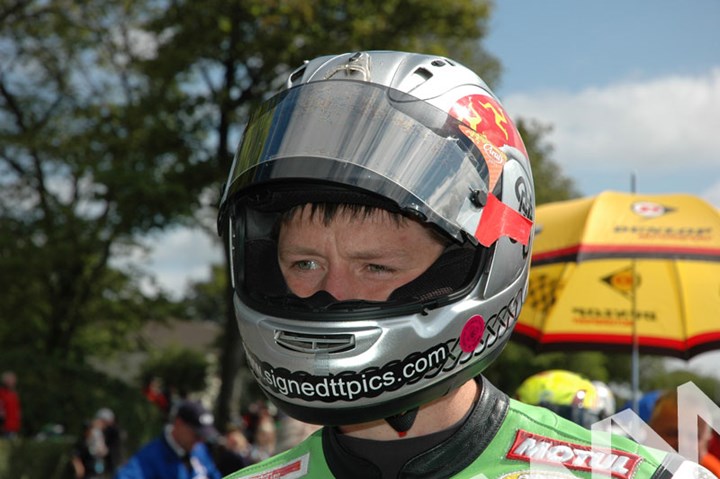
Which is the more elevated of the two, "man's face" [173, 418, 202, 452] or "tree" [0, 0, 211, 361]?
"tree" [0, 0, 211, 361]

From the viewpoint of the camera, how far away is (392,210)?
7.41 feet

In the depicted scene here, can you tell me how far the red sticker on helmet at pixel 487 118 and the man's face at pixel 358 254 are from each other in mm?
276

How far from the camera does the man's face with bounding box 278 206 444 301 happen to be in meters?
2.23

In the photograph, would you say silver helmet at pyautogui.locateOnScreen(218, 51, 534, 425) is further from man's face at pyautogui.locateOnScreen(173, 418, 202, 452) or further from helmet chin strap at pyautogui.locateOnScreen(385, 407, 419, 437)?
man's face at pyautogui.locateOnScreen(173, 418, 202, 452)

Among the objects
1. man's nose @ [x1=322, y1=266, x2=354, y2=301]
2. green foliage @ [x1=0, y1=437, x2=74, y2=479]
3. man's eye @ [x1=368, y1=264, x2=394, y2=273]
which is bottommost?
green foliage @ [x1=0, y1=437, x2=74, y2=479]

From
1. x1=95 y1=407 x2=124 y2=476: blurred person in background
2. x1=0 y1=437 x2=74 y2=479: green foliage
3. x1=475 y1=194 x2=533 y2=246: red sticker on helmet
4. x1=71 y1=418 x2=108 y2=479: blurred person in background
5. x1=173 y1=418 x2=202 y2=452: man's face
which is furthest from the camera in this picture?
x1=95 y1=407 x2=124 y2=476: blurred person in background

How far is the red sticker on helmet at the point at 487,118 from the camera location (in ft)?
7.60

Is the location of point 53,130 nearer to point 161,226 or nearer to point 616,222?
point 161,226

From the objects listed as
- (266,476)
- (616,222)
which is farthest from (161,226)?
(266,476)

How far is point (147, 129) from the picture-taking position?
22078mm

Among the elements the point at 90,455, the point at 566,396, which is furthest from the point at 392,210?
the point at 90,455

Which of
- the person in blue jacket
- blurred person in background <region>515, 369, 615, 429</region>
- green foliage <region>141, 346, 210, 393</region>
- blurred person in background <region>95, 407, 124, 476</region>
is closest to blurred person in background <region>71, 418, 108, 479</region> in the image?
blurred person in background <region>95, 407, 124, 476</region>

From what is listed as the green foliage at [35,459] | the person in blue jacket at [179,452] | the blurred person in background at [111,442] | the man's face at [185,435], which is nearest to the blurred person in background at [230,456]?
the person in blue jacket at [179,452]

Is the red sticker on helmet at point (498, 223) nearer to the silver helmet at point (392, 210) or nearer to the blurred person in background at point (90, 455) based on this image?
the silver helmet at point (392, 210)
